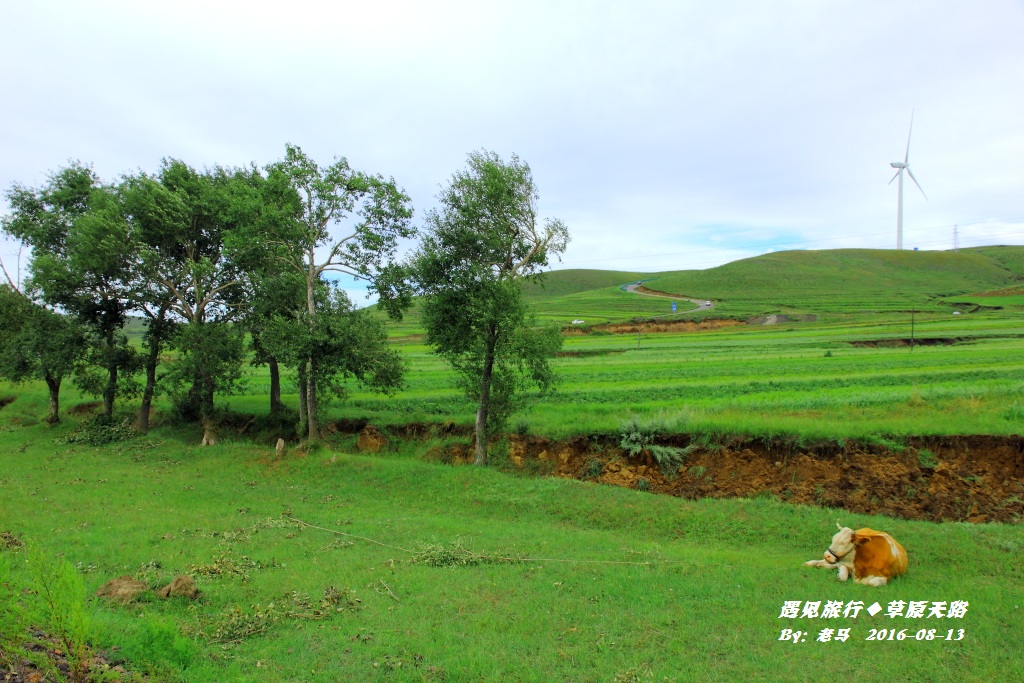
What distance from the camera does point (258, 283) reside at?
27656 mm

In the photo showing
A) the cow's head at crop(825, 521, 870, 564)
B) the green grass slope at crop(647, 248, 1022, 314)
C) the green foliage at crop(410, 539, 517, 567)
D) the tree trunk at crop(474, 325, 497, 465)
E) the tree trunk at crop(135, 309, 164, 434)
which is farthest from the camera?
the green grass slope at crop(647, 248, 1022, 314)

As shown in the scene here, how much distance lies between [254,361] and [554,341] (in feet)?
54.2

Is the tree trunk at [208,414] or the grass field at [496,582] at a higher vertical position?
the tree trunk at [208,414]

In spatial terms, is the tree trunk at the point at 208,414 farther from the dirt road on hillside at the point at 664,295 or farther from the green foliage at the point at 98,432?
the dirt road on hillside at the point at 664,295

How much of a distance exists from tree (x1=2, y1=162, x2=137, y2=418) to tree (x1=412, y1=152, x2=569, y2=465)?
51.6 feet

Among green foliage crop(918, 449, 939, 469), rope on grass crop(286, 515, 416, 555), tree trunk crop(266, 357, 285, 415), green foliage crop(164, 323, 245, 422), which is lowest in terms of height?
rope on grass crop(286, 515, 416, 555)

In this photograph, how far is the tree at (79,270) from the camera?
27.0 m

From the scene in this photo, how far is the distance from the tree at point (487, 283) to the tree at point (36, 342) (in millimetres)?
20518

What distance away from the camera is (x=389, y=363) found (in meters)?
24.4

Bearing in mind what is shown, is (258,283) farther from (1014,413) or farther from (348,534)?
(1014,413)

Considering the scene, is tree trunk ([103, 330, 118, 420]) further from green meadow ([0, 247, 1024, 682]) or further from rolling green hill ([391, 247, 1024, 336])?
rolling green hill ([391, 247, 1024, 336])

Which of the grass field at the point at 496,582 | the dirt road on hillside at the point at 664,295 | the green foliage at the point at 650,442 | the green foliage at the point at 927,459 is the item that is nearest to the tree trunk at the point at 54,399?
the grass field at the point at 496,582

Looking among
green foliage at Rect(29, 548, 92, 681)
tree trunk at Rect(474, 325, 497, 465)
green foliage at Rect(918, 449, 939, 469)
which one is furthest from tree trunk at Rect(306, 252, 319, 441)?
green foliage at Rect(918, 449, 939, 469)

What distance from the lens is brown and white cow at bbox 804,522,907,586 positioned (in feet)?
33.8
